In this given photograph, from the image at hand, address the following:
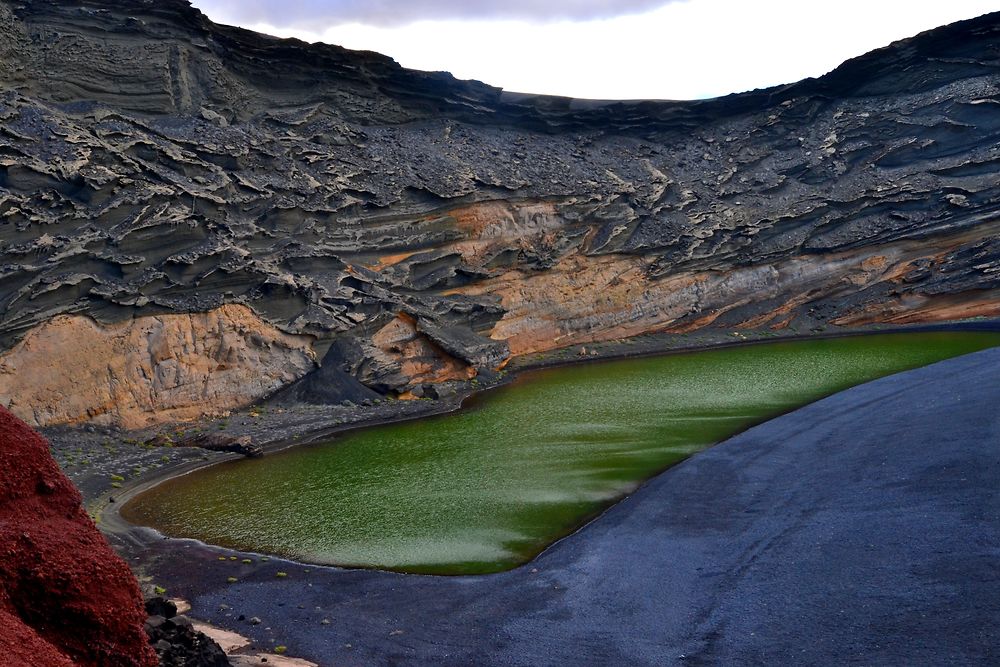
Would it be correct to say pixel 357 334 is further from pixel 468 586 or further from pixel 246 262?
pixel 468 586

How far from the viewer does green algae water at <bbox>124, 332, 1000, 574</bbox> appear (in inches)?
675

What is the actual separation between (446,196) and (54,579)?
1169 inches

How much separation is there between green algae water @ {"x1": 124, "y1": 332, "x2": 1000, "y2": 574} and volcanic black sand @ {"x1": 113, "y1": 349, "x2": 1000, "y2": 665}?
1170 millimetres

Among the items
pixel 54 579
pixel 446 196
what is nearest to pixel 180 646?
pixel 54 579

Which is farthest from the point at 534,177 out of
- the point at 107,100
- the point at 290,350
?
the point at 107,100

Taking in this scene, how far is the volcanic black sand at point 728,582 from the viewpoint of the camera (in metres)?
11.0

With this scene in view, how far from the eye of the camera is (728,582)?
43.1ft

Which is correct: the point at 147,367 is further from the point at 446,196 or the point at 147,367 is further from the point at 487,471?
the point at 446,196

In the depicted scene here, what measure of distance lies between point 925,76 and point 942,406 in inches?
1291

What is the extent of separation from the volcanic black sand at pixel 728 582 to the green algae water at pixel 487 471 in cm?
117

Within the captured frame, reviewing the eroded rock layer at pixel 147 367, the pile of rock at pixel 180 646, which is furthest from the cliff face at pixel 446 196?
the pile of rock at pixel 180 646

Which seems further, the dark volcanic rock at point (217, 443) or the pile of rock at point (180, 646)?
the dark volcanic rock at point (217, 443)

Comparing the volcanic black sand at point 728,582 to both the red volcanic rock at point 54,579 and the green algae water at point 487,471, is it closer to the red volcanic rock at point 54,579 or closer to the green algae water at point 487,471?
the green algae water at point 487,471

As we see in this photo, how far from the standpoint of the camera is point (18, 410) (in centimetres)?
2380
